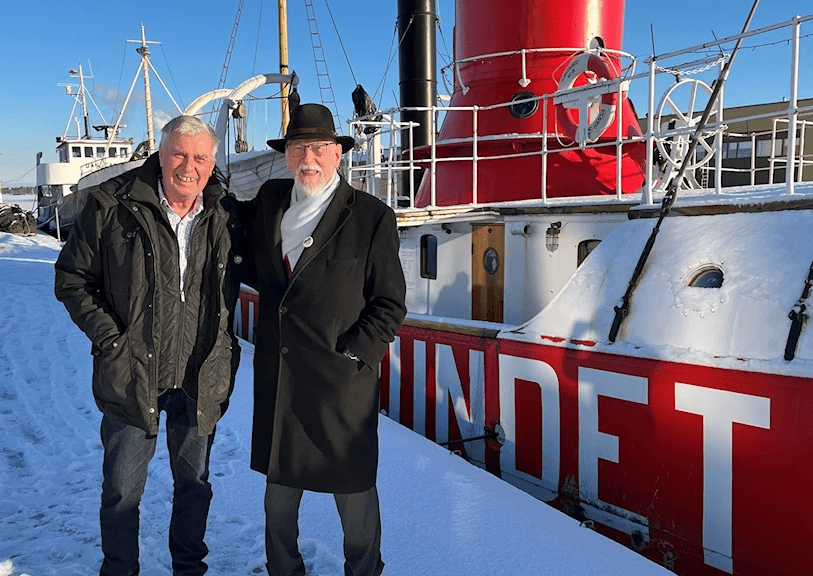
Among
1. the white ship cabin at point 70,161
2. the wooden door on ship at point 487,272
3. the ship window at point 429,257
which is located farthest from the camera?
the white ship cabin at point 70,161

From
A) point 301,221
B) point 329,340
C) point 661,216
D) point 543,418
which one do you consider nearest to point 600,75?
point 661,216

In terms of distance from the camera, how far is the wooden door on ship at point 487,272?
5.64m

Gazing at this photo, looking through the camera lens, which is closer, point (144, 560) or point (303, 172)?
point (303, 172)

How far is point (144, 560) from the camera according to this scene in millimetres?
2873

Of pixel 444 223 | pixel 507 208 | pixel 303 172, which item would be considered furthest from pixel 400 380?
pixel 303 172

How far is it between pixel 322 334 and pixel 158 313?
63 centimetres

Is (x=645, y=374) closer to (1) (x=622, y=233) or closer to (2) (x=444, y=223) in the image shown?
(1) (x=622, y=233)

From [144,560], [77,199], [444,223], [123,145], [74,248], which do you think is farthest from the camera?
[123,145]

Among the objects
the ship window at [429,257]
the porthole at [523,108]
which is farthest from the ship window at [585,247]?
the porthole at [523,108]

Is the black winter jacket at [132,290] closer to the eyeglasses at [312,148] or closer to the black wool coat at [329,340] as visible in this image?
the black wool coat at [329,340]

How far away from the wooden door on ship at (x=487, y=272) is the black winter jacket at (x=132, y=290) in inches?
138

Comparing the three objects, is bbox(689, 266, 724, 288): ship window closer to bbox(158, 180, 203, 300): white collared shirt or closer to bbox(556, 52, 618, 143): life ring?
bbox(556, 52, 618, 143): life ring

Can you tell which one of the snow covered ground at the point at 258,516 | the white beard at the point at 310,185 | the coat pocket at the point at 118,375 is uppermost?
the white beard at the point at 310,185

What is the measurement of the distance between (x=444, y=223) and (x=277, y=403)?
152 inches
